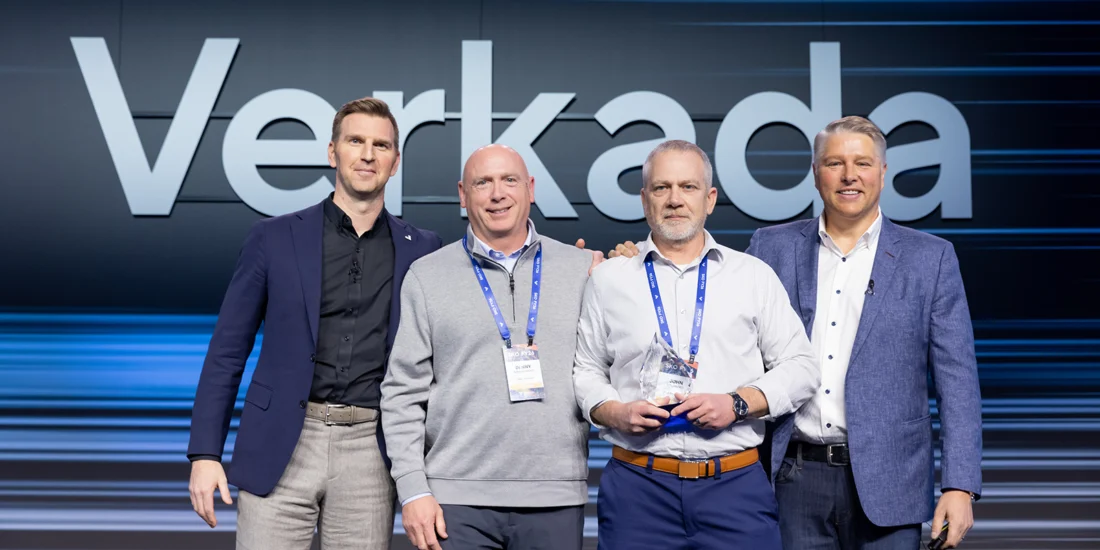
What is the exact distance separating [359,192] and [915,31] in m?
3.70

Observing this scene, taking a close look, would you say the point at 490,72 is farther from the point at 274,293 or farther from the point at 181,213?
the point at 274,293

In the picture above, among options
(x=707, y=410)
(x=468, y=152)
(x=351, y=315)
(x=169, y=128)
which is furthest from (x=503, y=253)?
(x=169, y=128)

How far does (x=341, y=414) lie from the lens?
2.50 metres

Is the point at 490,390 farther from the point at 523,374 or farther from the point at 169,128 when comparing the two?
the point at 169,128

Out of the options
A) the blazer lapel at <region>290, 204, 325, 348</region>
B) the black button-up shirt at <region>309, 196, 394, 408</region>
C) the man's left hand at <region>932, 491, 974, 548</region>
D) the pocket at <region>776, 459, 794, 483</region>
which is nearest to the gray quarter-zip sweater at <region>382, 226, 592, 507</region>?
the black button-up shirt at <region>309, 196, 394, 408</region>

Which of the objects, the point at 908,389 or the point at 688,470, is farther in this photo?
the point at 908,389

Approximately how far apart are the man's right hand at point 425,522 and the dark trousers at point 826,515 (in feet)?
3.11

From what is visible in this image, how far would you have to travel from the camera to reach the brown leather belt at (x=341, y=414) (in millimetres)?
2500

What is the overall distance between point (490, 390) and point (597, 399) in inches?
11.6

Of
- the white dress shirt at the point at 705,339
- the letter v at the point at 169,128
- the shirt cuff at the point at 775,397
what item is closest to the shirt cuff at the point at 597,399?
the white dress shirt at the point at 705,339

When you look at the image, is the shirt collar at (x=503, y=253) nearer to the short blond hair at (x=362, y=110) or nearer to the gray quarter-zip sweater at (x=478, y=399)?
the gray quarter-zip sweater at (x=478, y=399)

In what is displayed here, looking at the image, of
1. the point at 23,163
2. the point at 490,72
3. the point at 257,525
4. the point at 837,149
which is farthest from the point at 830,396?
the point at 23,163

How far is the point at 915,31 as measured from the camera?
4.95 meters

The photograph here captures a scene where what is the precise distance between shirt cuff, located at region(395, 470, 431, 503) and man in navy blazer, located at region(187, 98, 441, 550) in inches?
8.7
